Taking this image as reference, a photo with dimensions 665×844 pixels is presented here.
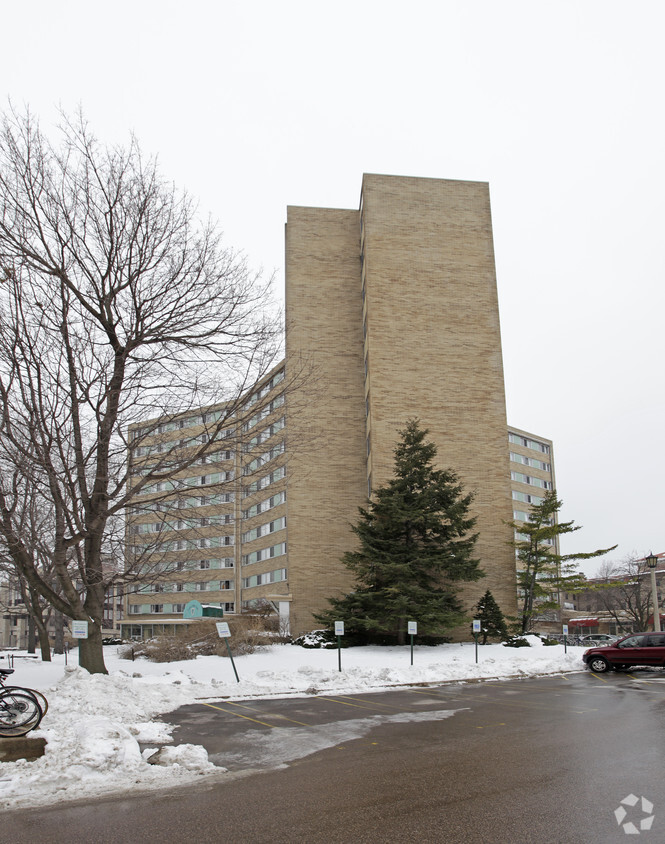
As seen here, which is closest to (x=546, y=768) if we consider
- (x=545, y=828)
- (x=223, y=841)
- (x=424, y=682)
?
(x=545, y=828)

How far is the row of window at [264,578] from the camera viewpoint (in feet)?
150

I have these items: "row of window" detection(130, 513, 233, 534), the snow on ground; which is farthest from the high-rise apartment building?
the snow on ground

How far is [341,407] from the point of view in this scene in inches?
1585

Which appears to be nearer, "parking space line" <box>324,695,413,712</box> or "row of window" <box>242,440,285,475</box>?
"parking space line" <box>324,695,413,712</box>

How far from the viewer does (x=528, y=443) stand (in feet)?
267

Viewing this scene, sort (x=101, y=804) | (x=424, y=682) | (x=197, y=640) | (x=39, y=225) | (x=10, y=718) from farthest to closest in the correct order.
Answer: (x=197, y=640)
(x=424, y=682)
(x=39, y=225)
(x=10, y=718)
(x=101, y=804)

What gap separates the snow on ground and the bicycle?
204mm

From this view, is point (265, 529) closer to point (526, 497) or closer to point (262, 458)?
point (262, 458)

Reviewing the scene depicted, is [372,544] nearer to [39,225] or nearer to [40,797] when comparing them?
[39,225]

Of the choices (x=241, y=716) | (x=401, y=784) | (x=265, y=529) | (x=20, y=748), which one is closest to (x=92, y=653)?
(x=241, y=716)

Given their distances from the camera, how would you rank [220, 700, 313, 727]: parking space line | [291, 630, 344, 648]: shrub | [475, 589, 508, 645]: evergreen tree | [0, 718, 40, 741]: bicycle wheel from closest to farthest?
[0, 718, 40, 741]: bicycle wheel < [220, 700, 313, 727]: parking space line < [291, 630, 344, 648]: shrub < [475, 589, 508, 645]: evergreen tree

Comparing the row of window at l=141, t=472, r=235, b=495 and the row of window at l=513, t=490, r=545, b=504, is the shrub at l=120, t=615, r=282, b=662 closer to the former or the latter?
the row of window at l=141, t=472, r=235, b=495

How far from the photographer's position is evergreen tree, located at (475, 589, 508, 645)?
31.3 metres

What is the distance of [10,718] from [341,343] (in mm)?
33056
